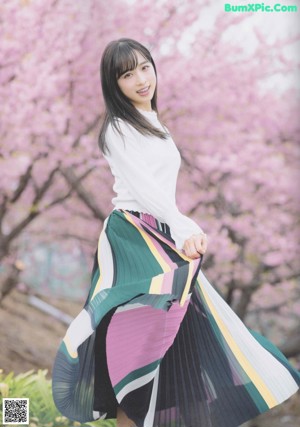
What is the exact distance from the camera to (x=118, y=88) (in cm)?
199

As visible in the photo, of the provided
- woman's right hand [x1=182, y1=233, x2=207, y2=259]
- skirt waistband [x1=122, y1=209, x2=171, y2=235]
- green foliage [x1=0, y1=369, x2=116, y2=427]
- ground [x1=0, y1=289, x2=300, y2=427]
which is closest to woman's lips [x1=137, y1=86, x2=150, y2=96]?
skirt waistband [x1=122, y1=209, x2=171, y2=235]

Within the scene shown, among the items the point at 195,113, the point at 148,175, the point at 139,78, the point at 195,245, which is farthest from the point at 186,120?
the point at 195,245

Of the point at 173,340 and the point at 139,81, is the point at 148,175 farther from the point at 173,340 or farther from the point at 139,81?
the point at 173,340

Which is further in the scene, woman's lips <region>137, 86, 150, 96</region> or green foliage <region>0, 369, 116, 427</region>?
green foliage <region>0, 369, 116, 427</region>

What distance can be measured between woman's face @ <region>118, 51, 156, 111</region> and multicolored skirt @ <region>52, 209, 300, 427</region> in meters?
0.34

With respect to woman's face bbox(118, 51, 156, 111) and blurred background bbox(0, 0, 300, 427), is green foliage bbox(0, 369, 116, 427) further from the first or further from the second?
woman's face bbox(118, 51, 156, 111)

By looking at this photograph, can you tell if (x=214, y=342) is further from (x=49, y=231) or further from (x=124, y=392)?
(x=49, y=231)

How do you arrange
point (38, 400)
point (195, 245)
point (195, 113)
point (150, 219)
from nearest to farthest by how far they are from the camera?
1. point (195, 245)
2. point (150, 219)
3. point (38, 400)
4. point (195, 113)

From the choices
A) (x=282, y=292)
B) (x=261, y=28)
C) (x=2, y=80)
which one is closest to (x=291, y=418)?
(x=282, y=292)

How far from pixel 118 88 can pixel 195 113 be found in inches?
73.6

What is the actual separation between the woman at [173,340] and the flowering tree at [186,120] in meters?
1.52

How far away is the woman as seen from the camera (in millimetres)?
1821

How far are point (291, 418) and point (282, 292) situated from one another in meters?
0.81

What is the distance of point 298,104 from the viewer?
386 cm
